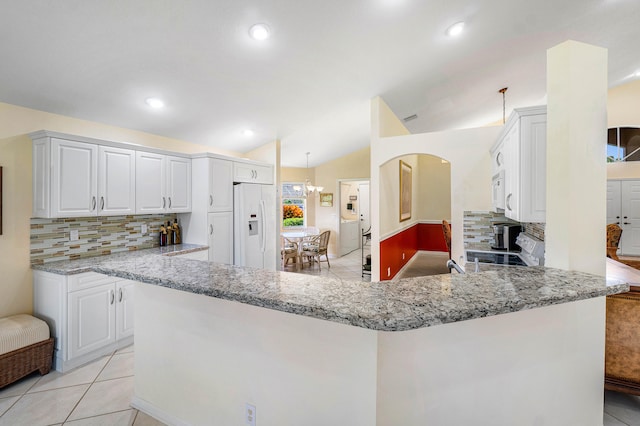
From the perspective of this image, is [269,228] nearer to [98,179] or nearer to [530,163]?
[98,179]

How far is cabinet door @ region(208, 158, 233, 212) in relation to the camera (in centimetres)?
397

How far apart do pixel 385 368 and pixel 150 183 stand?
3418 millimetres

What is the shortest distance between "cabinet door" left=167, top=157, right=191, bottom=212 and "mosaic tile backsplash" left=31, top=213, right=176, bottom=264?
33 cm

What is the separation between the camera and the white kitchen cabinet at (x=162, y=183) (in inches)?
132

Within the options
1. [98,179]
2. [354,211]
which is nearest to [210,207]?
[98,179]

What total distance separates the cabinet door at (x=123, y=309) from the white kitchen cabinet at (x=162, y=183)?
34.3 inches

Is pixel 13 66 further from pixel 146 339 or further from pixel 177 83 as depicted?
pixel 146 339

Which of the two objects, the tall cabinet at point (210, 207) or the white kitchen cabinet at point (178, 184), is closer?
the white kitchen cabinet at point (178, 184)

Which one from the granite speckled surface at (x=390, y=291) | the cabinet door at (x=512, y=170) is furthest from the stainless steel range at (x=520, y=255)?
the granite speckled surface at (x=390, y=291)

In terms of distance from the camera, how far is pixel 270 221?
498 centimetres

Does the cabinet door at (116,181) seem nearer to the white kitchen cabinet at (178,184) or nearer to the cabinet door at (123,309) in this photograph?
the white kitchen cabinet at (178,184)

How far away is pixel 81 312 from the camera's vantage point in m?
2.56

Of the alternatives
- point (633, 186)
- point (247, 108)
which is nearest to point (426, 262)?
point (633, 186)

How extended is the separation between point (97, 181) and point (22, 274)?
1.03 meters
